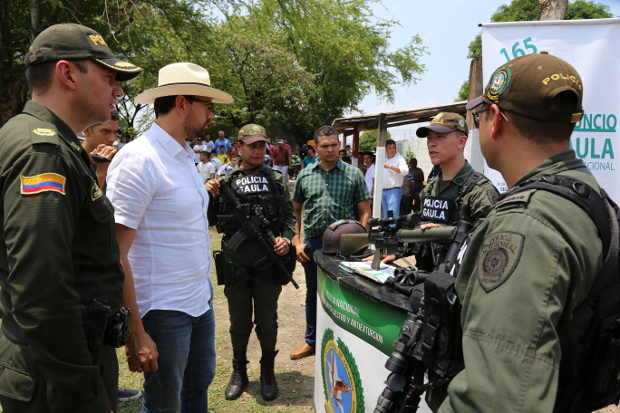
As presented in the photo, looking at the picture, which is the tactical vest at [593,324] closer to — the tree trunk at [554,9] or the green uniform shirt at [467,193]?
the green uniform shirt at [467,193]

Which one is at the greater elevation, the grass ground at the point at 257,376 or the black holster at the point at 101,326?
the black holster at the point at 101,326

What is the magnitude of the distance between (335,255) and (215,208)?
132cm

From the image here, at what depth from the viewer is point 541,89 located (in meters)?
1.21

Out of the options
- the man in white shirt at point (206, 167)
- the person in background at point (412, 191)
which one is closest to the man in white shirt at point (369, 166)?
the person in background at point (412, 191)

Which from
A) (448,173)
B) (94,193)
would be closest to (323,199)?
(448,173)

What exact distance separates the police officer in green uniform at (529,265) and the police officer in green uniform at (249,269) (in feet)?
8.42

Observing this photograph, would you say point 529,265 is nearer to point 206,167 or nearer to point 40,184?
point 40,184

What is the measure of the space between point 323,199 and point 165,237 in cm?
221

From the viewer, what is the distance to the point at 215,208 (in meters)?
3.85

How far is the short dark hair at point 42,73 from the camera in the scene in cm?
161

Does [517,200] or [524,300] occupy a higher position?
[517,200]

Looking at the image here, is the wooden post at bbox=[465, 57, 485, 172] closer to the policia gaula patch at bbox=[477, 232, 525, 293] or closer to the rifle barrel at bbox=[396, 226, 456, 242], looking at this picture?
the rifle barrel at bbox=[396, 226, 456, 242]

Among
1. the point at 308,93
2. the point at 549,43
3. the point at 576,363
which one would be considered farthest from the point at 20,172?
the point at 308,93

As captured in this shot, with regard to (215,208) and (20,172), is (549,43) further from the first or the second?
(20,172)
